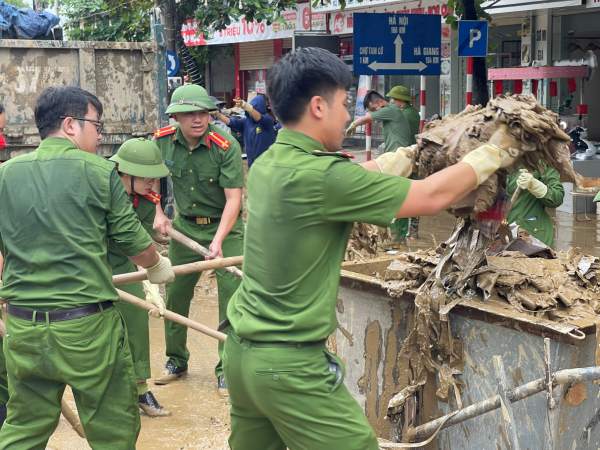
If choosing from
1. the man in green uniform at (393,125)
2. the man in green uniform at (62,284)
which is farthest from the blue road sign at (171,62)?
the man in green uniform at (62,284)

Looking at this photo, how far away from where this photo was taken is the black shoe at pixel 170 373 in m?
5.18

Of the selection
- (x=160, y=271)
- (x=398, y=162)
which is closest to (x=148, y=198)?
(x=160, y=271)

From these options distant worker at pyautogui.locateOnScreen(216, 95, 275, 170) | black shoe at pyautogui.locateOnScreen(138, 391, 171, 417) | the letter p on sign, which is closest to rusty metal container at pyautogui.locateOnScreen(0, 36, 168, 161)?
distant worker at pyautogui.locateOnScreen(216, 95, 275, 170)

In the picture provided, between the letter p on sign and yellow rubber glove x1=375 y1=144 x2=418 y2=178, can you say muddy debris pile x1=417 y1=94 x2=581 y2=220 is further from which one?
the letter p on sign

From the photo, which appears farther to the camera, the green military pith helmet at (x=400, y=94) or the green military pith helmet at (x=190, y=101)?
the green military pith helmet at (x=400, y=94)

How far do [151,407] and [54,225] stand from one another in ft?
6.31

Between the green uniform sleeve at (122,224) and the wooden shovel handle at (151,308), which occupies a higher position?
the green uniform sleeve at (122,224)

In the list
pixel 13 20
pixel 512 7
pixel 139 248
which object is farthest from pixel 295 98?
pixel 512 7

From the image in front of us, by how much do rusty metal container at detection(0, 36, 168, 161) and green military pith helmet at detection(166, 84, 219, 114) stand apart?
10.3 feet

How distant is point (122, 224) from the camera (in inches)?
130

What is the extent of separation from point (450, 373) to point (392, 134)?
603cm

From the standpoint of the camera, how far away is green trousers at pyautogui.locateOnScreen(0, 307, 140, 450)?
315 centimetres

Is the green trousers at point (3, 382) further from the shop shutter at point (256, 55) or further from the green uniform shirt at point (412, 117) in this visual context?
the shop shutter at point (256, 55)

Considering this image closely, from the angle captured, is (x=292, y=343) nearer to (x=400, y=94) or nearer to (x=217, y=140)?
(x=217, y=140)
